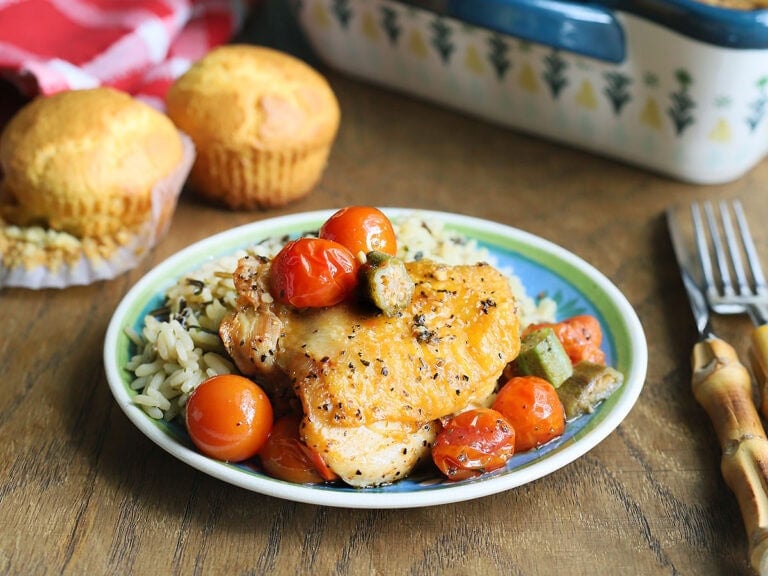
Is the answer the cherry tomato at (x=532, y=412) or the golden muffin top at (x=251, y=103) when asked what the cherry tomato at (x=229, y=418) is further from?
the golden muffin top at (x=251, y=103)

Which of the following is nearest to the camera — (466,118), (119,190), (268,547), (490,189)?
(268,547)

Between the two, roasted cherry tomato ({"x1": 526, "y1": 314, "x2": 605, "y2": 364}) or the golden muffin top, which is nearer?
roasted cherry tomato ({"x1": 526, "y1": 314, "x2": 605, "y2": 364})

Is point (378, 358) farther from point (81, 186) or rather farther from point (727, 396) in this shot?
point (81, 186)

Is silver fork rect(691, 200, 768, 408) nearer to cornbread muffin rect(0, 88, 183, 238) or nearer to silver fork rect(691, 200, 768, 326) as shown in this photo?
silver fork rect(691, 200, 768, 326)

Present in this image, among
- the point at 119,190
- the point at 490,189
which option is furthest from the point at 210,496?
the point at 490,189

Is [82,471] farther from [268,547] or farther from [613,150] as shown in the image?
[613,150]

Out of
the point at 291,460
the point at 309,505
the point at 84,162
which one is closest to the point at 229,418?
the point at 291,460

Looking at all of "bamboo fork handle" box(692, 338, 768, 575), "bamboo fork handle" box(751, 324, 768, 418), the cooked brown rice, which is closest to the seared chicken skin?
the cooked brown rice
